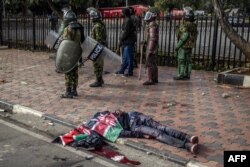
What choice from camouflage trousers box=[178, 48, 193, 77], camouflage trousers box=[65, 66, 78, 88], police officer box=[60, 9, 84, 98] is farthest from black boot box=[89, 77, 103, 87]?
camouflage trousers box=[178, 48, 193, 77]

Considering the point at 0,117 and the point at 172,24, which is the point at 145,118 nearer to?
the point at 0,117

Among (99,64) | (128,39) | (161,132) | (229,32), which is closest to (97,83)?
(99,64)

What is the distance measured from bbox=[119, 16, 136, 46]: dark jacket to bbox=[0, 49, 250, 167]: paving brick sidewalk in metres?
1.02

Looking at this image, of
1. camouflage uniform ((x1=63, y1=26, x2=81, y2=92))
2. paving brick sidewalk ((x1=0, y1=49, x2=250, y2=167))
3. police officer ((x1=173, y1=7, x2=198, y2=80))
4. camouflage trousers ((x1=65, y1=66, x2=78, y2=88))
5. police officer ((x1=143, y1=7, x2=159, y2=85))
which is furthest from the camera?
police officer ((x1=173, y1=7, x2=198, y2=80))

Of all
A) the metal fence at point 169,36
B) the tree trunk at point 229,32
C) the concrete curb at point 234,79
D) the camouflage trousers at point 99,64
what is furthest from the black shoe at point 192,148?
the metal fence at point 169,36

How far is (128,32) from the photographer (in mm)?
10977

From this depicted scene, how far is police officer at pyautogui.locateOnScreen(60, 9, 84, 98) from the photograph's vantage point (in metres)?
8.44

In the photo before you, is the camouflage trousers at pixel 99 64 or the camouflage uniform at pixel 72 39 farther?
the camouflage trousers at pixel 99 64

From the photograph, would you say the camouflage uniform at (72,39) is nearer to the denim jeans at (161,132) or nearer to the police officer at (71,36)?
the police officer at (71,36)

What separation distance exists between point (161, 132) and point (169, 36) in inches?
273

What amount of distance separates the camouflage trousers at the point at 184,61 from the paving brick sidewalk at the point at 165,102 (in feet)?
1.00

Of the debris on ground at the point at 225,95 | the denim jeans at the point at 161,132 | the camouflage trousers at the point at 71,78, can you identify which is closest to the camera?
the denim jeans at the point at 161,132

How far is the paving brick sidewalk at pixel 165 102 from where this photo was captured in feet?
20.2

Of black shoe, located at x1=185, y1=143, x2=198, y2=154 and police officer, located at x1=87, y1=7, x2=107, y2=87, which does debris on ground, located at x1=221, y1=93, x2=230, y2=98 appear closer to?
police officer, located at x1=87, y1=7, x2=107, y2=87
